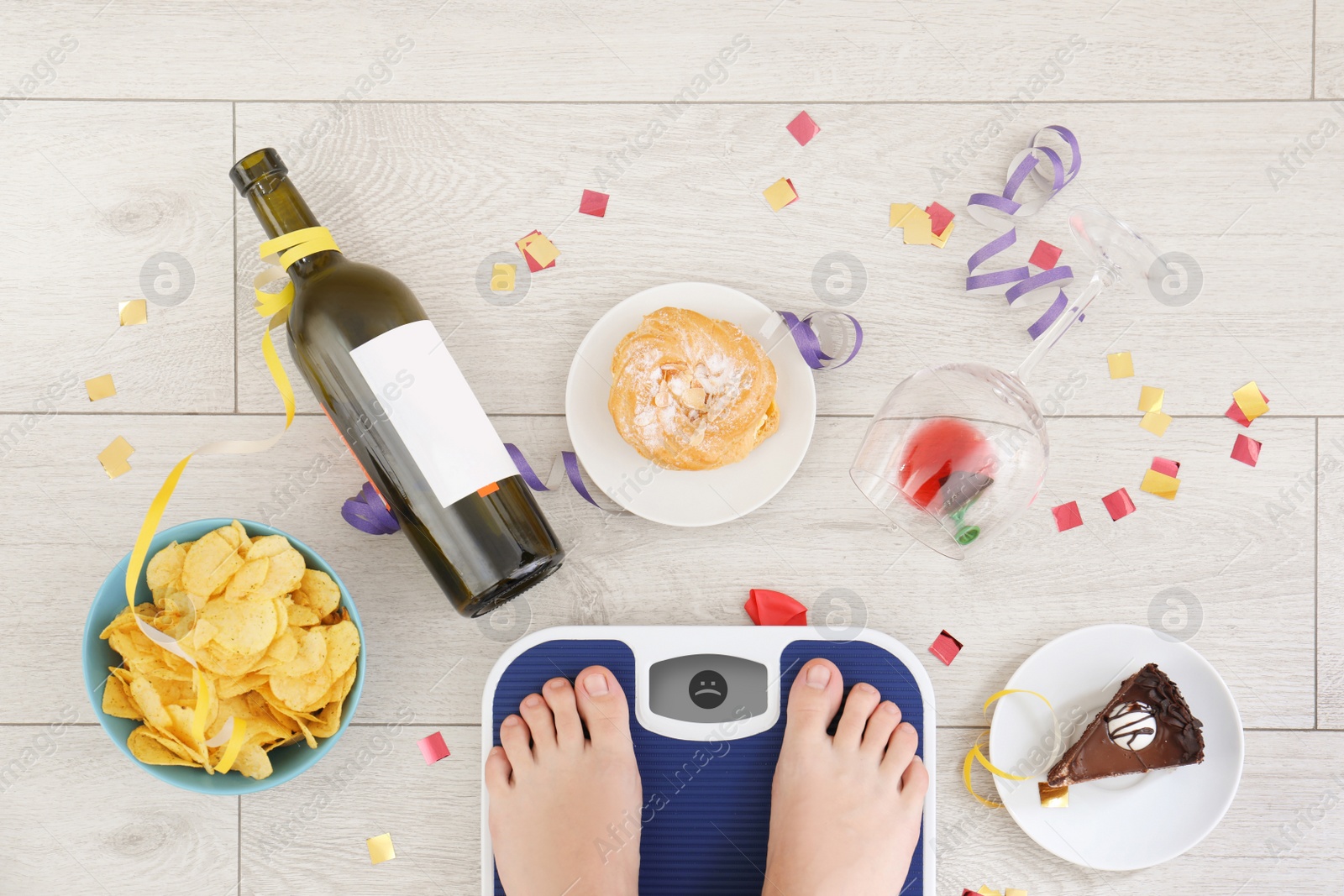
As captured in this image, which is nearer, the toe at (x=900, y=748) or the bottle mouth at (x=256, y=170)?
the bottle mouth at (x=256, y=170)

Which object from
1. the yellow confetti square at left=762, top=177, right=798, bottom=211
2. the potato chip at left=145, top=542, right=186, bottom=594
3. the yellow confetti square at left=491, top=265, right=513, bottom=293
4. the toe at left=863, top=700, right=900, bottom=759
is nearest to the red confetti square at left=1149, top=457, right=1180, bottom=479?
the toe at left=863, top=700, right=900, bottom=759

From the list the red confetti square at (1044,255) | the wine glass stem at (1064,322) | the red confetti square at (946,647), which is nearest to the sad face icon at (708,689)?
the red confetti square at (946,647)

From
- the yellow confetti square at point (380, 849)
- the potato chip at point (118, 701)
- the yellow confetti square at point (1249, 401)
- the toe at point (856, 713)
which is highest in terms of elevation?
the yellow confetti square at point (1249, 401)

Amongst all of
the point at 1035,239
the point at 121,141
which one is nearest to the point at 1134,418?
the point at 1035,239

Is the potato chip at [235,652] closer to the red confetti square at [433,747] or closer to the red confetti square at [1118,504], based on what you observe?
the red confetti square at [433,747]

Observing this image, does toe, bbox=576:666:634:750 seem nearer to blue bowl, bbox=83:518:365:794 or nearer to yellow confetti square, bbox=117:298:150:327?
blue bowl, bbox=83:518:365:794

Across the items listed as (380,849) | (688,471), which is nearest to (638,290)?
(688,471)

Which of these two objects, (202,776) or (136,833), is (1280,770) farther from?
(136,833)
